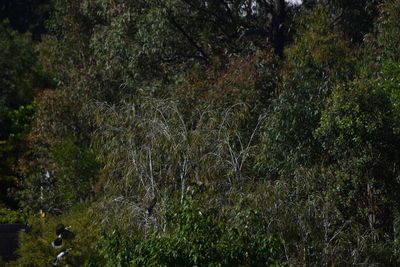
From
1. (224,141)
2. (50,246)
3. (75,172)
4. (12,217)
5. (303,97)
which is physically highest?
(303,97)

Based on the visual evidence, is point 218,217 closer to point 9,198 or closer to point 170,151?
point 170,151

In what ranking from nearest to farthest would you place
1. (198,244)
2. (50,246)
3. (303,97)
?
(198,244)
(50,246)
(303,97)

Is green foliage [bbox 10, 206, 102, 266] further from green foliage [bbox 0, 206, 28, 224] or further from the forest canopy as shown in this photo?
green foliage [bbox 0, 206, 28, 224]

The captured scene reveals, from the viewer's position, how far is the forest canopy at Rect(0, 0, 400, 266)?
12156 mm

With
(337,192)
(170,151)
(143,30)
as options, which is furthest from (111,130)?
(143,30)

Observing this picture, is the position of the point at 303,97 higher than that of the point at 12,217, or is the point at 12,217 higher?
the point at 303,97

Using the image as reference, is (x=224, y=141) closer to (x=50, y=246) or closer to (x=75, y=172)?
(x=50, y=246)

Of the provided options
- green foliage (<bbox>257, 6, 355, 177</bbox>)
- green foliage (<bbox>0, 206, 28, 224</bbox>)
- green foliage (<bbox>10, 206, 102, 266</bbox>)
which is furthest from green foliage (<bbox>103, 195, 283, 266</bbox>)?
green foliage (<bbox>0, 206, 28, 224</bbox>)

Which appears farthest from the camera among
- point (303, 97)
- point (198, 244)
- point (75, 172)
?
point (75, 172)

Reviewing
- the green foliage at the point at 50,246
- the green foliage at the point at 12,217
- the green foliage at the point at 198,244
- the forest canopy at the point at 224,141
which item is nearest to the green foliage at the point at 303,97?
the forest canopy at the point at 224,141

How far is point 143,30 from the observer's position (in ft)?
66.7

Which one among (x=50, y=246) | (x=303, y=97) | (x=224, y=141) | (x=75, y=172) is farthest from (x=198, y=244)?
(x=75, y=172)

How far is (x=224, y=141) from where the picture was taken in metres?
14.2

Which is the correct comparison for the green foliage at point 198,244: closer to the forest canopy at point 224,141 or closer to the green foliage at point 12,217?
the forest canopy at point 224,141
